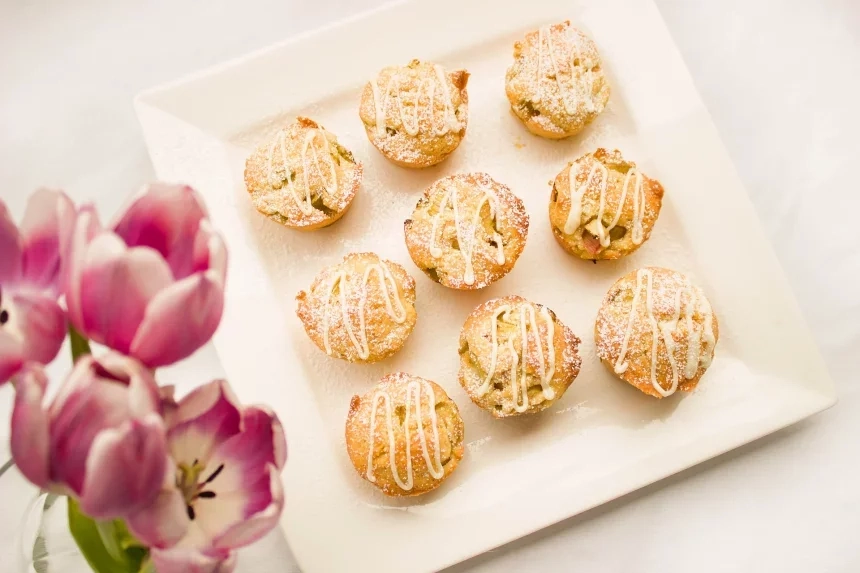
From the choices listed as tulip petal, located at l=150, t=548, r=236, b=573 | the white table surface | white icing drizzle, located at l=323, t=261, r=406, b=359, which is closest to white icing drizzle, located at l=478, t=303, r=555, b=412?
white icing drizzle, located at l=323, t=261, r=406, b=359

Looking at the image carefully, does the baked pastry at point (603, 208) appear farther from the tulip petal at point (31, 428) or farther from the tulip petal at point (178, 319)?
the tulip petal at point (31, 428)

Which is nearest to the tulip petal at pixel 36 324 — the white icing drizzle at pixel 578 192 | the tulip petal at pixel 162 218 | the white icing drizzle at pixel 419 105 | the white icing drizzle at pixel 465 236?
the tulip petal at pixel 162 218

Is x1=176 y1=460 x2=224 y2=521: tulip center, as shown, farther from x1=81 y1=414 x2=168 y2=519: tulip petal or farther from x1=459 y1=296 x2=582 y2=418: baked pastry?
x1=459 y1=296 x2=582 y2=418: baked pastry

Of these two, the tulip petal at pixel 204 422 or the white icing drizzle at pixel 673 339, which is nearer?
the tulip petal at pixel 204 422

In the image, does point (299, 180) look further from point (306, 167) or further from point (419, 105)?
point (419, 105)

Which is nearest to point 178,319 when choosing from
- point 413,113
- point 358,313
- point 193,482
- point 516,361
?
point 193,482

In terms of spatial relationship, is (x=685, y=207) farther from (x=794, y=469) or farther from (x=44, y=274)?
(x=44, y=274)

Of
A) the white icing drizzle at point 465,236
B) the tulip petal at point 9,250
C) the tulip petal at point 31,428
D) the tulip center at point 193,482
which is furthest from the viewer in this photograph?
the white icing drizzle at point 465,236
